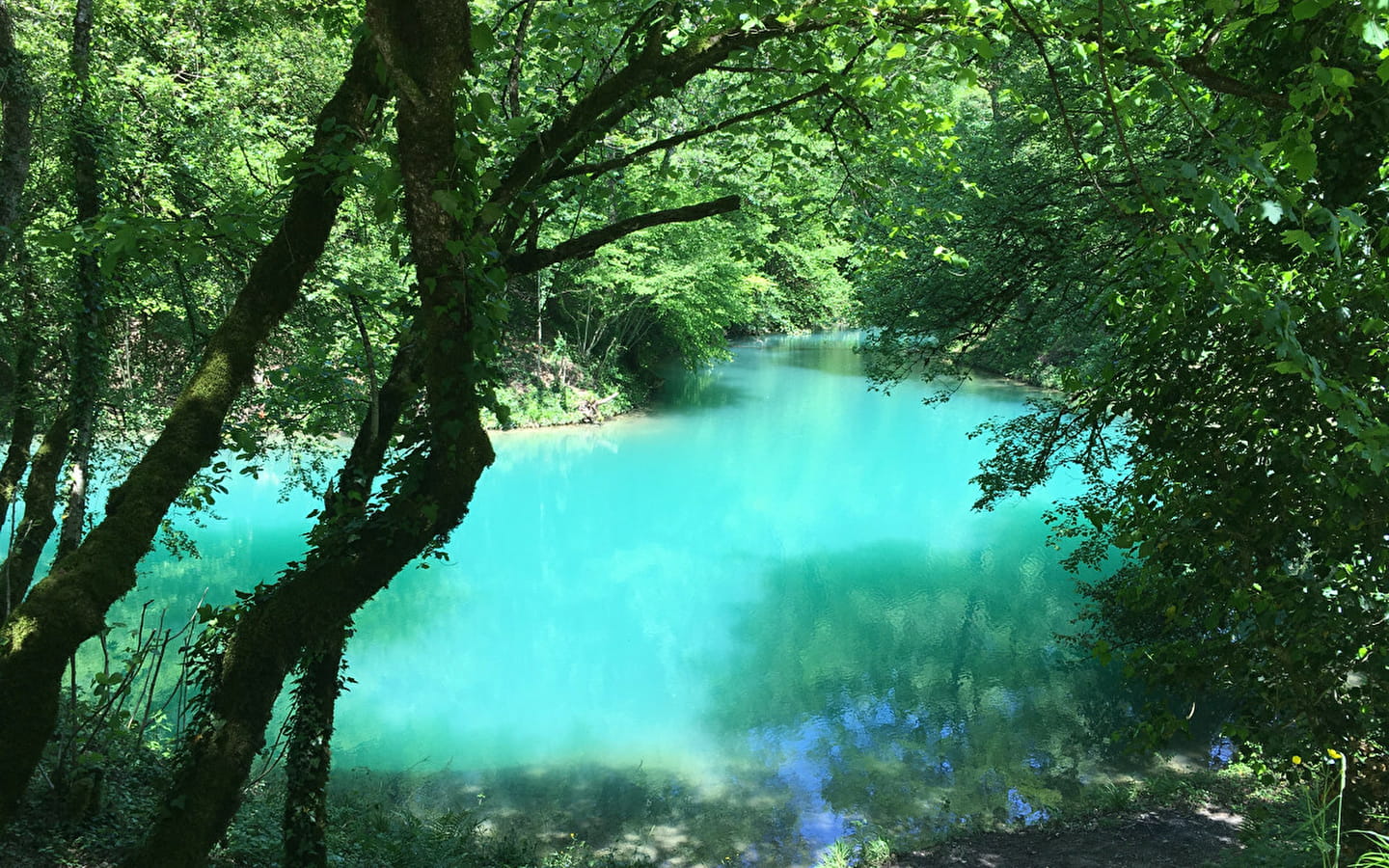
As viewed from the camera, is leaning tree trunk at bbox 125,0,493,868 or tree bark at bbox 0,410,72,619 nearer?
leaning tree trunk at bbox 125,0,493,868

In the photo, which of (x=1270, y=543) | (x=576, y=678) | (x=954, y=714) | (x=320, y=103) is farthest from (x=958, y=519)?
(x=1270, y=543)

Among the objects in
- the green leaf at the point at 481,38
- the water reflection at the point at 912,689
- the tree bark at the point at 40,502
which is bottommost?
the water reflection at the point at 912,689

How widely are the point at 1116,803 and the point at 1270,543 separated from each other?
16.0 ft

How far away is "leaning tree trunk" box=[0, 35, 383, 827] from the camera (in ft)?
8.41

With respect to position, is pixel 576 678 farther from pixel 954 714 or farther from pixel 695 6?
pixel 695 6

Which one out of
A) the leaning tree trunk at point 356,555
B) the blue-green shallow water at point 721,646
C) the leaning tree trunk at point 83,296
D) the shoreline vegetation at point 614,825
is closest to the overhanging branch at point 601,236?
the leaning tree trunk at point 356,555

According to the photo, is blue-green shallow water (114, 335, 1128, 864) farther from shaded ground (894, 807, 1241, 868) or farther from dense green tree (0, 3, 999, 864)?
dense green tree (0, 3, 999, 864)

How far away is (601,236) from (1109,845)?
16.5 feet

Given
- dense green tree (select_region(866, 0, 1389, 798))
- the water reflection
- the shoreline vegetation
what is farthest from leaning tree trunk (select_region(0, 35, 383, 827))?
the water reflection

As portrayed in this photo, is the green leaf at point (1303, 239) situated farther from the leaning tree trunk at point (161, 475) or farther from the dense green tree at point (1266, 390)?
the leaning tree trunk at point (161, 475)

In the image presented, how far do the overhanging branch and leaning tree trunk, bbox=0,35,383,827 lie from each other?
1.94 feet

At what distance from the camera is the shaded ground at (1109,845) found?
17.2 ft

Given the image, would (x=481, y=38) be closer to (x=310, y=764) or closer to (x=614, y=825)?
(x=310, y=764)

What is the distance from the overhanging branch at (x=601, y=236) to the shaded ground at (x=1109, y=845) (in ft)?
14.6
